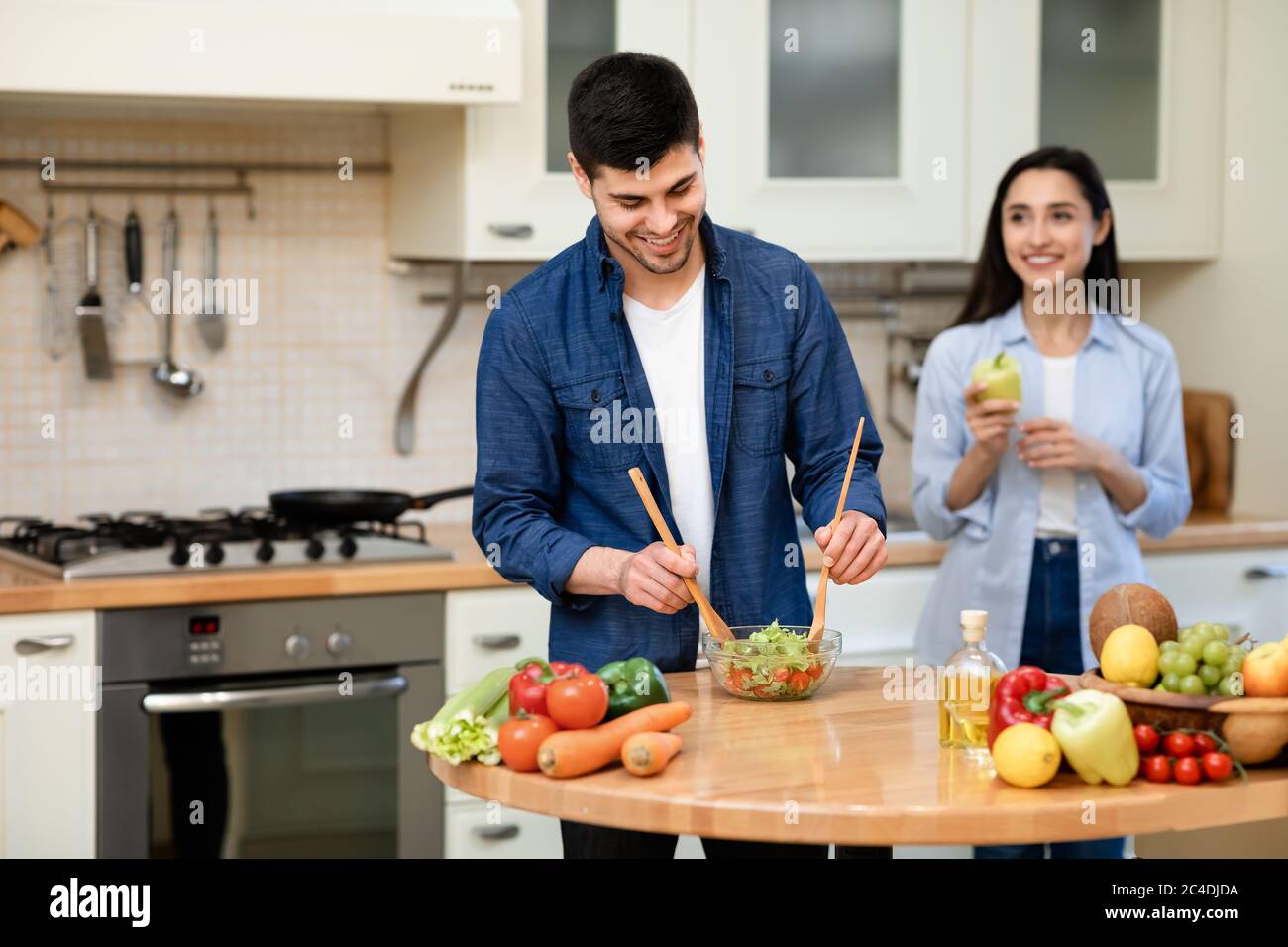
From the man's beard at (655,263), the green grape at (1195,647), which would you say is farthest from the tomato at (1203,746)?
the man's beard at (655,263)

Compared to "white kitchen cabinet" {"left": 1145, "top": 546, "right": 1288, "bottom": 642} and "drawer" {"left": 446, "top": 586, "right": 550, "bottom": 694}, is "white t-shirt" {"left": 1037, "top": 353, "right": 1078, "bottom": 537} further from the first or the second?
"drawer" {"left": 446, "top": 586, "right": 550, "bottom": 694}

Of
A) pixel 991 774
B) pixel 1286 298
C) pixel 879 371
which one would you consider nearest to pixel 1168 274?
pixel 1286 298

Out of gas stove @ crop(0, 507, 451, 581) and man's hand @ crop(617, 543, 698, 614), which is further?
gas stove @ crop(0, 507, 451, 581)

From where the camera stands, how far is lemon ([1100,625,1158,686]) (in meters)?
1.70

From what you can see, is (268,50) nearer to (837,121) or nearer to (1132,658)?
(837,121)

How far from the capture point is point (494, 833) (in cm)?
297

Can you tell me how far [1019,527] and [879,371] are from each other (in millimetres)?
1092

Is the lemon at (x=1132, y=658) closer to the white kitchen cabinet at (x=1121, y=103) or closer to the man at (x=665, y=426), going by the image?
the man at (x=665, y=426)

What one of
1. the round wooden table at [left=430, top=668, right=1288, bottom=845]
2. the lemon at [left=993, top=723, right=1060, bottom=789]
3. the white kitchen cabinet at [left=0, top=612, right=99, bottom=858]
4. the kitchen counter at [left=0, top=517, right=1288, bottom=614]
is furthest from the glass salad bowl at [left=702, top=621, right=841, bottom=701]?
the white kitchen cabinet at [left=0, top=612, right=99, bottom=858]

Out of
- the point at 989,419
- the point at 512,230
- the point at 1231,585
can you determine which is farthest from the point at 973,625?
the point at 1231,585

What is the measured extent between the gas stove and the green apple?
1012 millimetres

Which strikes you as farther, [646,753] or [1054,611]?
[1054,611]

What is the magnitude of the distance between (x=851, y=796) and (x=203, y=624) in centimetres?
154

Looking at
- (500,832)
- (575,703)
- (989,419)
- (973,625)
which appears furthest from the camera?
(500,832)
